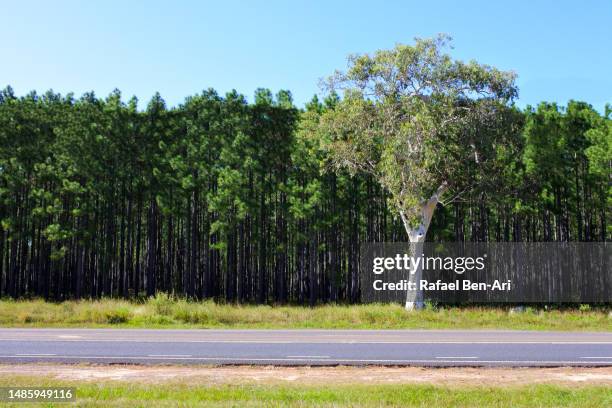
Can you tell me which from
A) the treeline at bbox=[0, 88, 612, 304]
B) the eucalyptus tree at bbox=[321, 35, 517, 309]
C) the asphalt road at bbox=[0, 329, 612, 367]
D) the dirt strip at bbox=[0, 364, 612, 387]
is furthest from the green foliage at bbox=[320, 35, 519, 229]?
the dirt strip at bbox=[0, 364, 612, 387]

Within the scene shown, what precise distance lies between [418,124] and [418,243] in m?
6.25

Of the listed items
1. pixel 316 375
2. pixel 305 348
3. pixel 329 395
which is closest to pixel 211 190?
pixel 305 348

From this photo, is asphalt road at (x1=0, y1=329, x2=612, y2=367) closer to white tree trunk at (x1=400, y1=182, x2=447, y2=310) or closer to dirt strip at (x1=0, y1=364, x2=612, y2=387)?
dirt strip at (x1=0, y1=364, x2=612, y2=387)

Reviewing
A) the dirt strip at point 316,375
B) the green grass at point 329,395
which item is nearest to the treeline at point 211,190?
the dirt strip at point 316,375

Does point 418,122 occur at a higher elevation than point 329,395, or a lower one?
higher

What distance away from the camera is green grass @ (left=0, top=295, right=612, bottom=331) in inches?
877

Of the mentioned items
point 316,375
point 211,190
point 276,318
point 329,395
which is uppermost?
point 211,190

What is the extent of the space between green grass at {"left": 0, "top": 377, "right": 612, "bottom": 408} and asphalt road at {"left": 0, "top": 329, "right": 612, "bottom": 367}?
98.3 inches

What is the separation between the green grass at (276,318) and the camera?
2227 cm

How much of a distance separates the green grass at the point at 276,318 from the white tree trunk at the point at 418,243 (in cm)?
263

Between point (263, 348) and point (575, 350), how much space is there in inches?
315

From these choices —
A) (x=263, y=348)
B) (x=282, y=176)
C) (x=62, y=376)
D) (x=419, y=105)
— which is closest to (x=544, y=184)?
(x=419, y=105)

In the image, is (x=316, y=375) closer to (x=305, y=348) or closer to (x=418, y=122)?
(x=305, y=348)

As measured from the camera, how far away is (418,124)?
2853 cm
